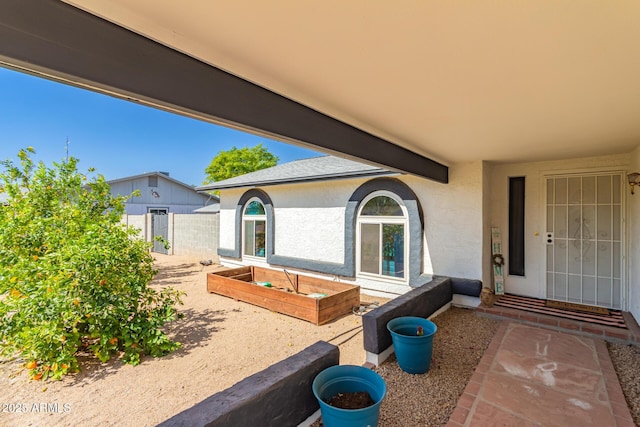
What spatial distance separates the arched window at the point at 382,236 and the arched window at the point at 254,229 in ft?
12.5

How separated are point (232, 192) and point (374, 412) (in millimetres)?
9824

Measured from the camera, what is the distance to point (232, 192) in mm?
11008

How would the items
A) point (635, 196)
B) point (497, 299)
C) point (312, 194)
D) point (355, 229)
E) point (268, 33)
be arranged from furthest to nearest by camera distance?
1. point (312, 194)
2. point (355, 229)
3. point (497, 299)
4. point (635, 196)
5. point (268, 33)

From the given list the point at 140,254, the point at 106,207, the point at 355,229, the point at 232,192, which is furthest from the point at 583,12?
the point at 232,192

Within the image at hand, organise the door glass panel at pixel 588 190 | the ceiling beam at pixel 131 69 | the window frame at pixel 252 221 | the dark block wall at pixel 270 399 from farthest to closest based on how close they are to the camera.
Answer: the window frame at pixel 252 221, the door glass panel at pixel 588 190, the dark block wall at pixel 270 399, the ceiling beam at pixel 131 69

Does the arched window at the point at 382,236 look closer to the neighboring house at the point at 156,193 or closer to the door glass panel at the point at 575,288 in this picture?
the door glass panel at the point at 575,288

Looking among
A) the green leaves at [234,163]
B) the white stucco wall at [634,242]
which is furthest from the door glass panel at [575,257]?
the green leaves at [234,163]

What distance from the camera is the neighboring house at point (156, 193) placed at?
2212cm

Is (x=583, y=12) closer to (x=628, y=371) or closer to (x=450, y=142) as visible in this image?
(x=450, y=142)

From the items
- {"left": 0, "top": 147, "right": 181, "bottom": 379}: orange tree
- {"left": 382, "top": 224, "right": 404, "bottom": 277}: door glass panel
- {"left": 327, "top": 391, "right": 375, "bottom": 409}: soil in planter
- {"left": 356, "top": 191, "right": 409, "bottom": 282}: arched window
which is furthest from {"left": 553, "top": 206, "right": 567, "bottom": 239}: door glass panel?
{"left": 0, "top": 147, "right": 181, "bottom": 379}: orange tree

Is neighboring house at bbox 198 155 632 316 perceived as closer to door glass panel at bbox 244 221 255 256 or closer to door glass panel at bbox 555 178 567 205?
→ door glass panel at bbox 555 178 567 205

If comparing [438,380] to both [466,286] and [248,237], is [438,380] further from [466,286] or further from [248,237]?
[248,237]

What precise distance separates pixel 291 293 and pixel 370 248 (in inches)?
95.5

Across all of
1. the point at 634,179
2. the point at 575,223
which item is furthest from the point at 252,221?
the point at 634,179
